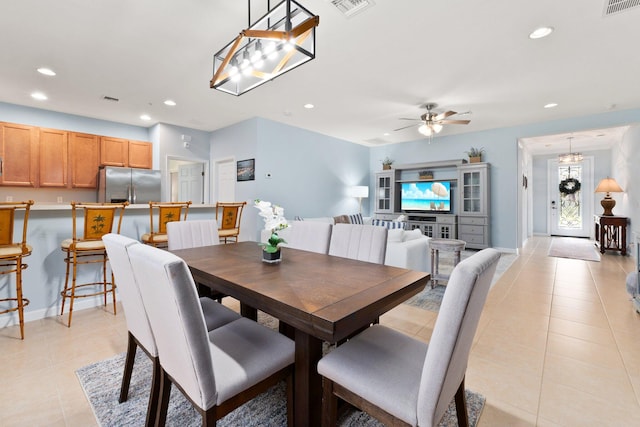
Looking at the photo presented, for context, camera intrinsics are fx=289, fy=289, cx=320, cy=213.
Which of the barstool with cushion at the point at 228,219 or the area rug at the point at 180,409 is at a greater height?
the barstool with cushion at the point at 228,219

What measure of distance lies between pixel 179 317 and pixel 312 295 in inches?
20.3

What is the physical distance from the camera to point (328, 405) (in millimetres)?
1199

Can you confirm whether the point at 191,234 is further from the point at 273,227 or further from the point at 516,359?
the point at 516,359

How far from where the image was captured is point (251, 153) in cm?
534

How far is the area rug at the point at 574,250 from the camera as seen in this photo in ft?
18.3

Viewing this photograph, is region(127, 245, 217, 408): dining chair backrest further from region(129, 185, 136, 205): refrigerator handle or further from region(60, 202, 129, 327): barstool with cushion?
region(129, 185, 136, 205): refrigerator handle

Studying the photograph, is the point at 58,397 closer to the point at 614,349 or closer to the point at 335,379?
the point at 335,379

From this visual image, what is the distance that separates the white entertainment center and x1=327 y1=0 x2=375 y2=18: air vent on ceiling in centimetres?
493

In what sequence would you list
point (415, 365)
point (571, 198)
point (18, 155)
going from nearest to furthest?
1. point (415, 365)
2. point (18, 155)
3. point (571, 198)

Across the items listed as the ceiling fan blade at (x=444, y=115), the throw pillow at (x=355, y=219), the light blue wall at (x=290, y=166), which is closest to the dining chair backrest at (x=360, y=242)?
the ceiling fan blade at (x=444, y=115)

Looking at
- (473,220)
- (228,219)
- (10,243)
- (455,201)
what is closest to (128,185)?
(228,219)

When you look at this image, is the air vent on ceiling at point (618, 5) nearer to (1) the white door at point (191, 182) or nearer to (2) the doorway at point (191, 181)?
(2) the doorway at point (191, 181)

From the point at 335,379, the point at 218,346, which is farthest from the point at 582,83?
the point at 218,346

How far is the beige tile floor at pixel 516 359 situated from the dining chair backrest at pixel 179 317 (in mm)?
915
